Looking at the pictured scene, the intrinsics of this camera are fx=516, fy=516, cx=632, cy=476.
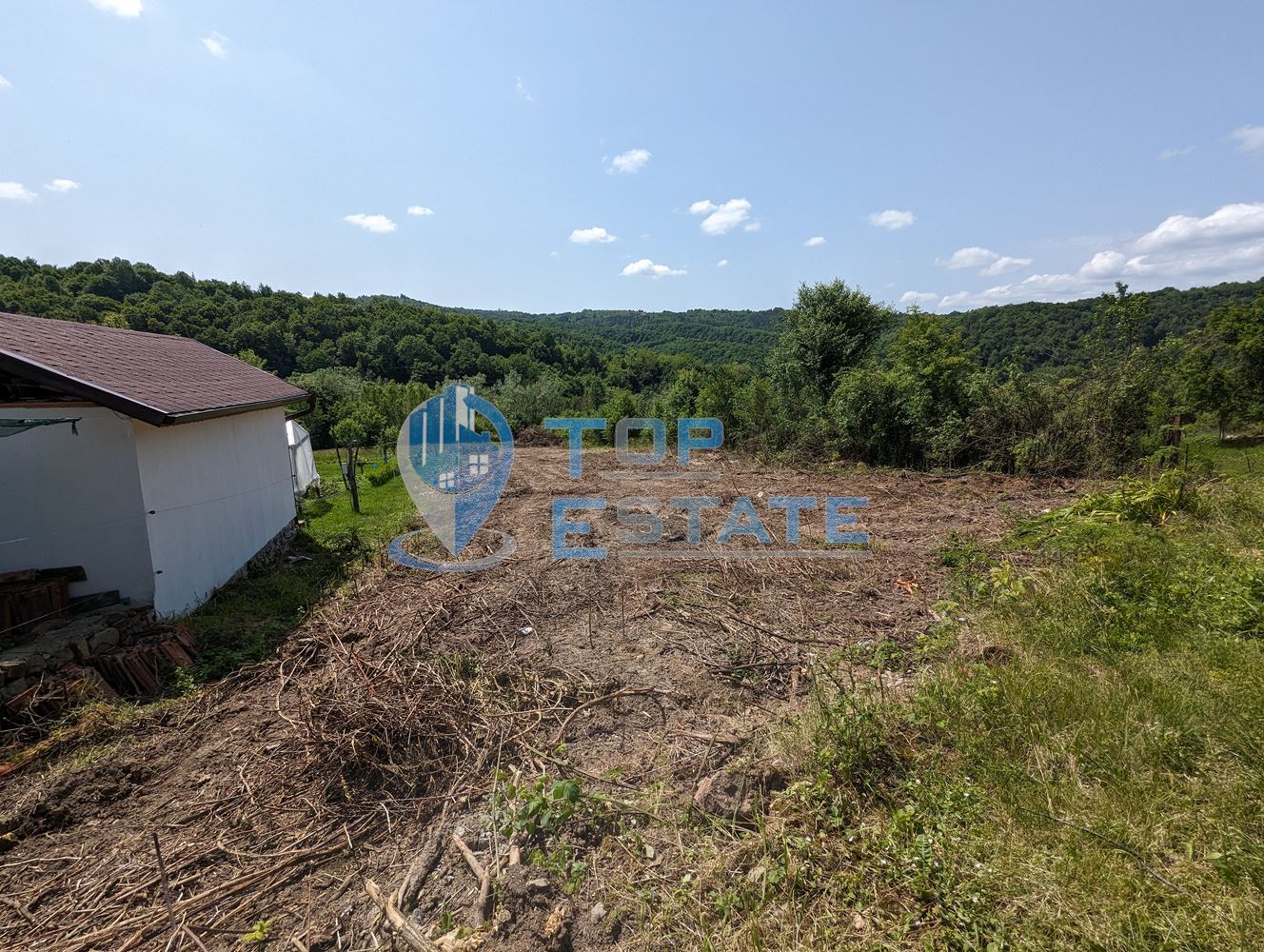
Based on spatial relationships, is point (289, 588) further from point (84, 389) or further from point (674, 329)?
point (674, 329)

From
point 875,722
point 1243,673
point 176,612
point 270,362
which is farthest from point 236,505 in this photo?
point 270,362

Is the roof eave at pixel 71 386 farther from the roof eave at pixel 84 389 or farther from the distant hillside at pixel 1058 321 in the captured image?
the distant hillside at pixel 1058 321

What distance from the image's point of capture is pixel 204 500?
5609mm

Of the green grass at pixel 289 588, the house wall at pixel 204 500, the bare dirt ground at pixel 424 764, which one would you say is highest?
the house wall at pixel 204 500

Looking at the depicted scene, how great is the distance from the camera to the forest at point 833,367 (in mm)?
10039

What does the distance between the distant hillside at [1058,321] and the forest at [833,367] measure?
19 cm

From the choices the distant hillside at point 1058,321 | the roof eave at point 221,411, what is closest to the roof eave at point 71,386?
the roof eave at point 221,411

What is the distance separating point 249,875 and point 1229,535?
809 cm

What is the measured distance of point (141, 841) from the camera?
2529mm

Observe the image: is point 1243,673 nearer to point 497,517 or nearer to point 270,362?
point 497,517

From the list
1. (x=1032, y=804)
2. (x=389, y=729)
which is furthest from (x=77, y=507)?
(x=1032, y=804)

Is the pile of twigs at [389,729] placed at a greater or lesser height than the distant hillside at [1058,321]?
lesser

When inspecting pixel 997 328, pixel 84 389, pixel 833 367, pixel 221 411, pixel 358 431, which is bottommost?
pixel 358 431

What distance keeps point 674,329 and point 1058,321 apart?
118 ft
